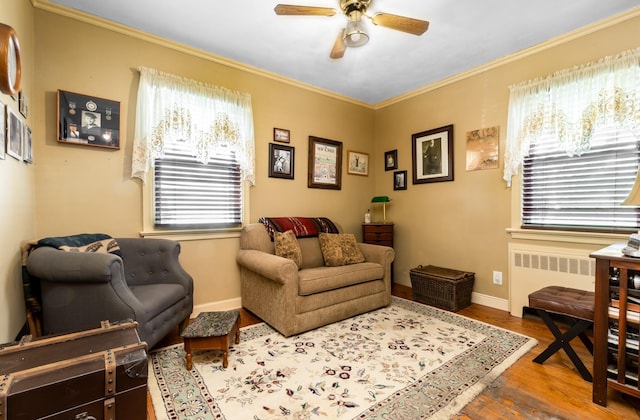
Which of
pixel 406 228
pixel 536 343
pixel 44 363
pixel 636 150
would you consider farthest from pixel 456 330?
pixel 44 363

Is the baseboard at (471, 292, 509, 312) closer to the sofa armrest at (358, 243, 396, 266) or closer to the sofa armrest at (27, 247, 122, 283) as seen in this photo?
the sofa armrest at (358, 243, 396, 266)

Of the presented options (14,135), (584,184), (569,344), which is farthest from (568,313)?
(14,135)

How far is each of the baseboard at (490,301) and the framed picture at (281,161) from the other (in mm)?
2565

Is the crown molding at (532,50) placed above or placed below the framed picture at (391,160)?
above

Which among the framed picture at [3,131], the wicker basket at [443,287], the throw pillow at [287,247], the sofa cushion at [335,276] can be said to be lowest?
the wicker basket at [443,287]

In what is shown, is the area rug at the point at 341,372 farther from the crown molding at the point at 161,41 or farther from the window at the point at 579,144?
the crown molding at the point at 161,41

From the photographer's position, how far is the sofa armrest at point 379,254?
3.03m

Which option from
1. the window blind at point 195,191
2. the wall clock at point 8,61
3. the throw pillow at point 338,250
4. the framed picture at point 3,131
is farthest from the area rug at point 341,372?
the wall clock at point 8,61

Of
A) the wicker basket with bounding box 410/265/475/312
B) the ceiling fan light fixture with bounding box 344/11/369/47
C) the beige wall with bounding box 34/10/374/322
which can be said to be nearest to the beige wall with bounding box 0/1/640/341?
the beige wall with bounding box 34/10/374/322

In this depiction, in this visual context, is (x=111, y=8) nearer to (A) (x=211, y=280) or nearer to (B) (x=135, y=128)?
(B) (x=135, y=128)

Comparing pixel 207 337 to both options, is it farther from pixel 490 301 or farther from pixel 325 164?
pixel 490 301

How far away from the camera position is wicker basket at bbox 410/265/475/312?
295 centimetres

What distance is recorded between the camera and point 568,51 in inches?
100

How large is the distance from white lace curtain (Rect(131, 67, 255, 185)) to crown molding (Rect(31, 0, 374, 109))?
1.03 feet
